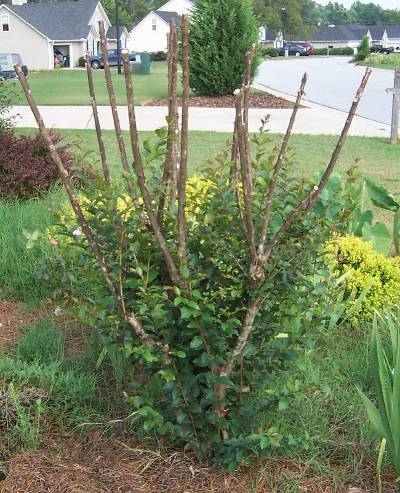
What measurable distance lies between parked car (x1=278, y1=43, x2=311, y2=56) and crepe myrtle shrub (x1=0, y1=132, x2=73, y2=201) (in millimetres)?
77034

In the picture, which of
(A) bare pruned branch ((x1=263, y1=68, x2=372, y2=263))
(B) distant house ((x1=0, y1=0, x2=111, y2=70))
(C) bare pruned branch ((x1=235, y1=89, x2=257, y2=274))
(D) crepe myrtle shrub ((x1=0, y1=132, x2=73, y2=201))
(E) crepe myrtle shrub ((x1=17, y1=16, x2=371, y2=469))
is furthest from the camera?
(B) distant house ((x1=0, y1=0, x2=111, y2=70))

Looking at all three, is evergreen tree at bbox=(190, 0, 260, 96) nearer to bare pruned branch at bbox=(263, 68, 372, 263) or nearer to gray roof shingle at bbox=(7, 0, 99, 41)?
bare pruned branch at bbox=(263, 68, 372, 263)

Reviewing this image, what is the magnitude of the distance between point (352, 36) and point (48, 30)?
213 feet

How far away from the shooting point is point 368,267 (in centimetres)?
376

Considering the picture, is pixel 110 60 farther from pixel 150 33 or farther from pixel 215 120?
pixel 215 120

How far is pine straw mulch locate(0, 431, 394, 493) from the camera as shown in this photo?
231 centimetres

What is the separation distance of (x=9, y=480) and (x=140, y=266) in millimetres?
875

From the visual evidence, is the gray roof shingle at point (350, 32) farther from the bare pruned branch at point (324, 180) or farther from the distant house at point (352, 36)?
the bare pruned branch at point (324, 180)

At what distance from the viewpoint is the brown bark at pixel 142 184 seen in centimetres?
195

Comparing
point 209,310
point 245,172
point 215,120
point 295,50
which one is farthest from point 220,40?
point 295,50

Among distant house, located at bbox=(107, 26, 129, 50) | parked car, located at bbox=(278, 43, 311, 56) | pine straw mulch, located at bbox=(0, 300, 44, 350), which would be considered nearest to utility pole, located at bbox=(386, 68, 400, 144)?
pine straw mulch, located at bbox=(0, 300, 44, 350)

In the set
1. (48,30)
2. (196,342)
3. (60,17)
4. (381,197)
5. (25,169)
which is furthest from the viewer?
(60,17)

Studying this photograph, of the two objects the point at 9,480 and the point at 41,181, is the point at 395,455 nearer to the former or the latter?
the point at 9,480

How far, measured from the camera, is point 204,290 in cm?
227
